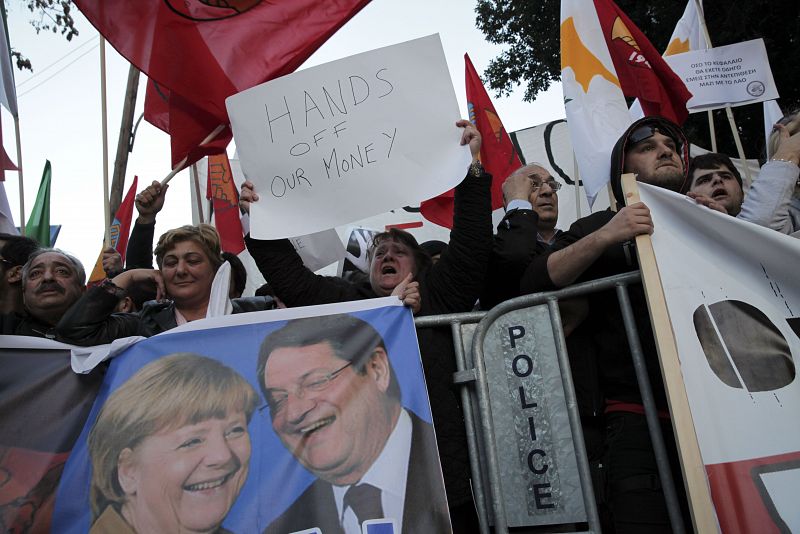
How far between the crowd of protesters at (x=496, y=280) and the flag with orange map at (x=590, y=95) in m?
0.46

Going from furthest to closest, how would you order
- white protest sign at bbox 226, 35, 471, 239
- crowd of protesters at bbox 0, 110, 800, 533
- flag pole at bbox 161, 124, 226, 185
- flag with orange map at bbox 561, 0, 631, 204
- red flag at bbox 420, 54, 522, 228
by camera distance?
red flag at bbox 420, 54, 522, 228 → flag with orange map at bbox 561, 0, 631, 204 → flag pole at bbox 161, 124, 226, 185 → white protest sign at bbox 226, 35, 471, 239 → crowd of protesters at bbox 0, 110, 800, 533

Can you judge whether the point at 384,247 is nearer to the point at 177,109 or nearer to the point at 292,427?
the point at 292,427

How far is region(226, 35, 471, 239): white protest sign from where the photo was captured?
9.62 feet

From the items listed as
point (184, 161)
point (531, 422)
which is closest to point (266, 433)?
point (531, 422)

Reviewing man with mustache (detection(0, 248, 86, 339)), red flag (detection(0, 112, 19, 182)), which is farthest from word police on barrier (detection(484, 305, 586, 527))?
red flag (detection(0, 112, 19, 182))

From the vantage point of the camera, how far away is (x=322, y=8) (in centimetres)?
380

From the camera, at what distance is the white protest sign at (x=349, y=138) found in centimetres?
293

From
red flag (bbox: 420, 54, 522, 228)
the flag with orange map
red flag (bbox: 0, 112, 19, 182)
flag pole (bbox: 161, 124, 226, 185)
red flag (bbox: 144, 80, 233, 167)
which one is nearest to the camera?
flag pole (bbox: 161, 124, 226, 185)

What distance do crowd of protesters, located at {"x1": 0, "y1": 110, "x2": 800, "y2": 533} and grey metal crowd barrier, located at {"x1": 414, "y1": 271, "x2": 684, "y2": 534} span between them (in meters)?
0.07

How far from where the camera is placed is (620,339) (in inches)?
98.2

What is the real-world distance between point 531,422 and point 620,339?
1.41 feet

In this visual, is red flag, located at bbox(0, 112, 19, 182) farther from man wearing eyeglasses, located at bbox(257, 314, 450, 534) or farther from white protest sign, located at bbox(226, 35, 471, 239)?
man wearing eyeglasses, located at bbox(257, 314, 450, 534)

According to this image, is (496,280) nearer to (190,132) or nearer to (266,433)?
(266,433)

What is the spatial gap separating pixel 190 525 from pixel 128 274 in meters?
Answer: 1.45
